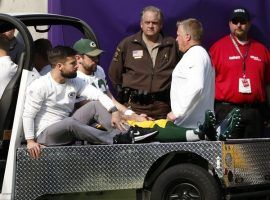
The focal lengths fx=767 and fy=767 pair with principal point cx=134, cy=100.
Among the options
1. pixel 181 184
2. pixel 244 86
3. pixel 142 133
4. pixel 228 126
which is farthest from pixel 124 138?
pixel 244 86

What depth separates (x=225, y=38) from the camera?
7.96 metres

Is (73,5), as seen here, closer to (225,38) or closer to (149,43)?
(149,43)

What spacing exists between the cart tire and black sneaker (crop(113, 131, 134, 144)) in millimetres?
362

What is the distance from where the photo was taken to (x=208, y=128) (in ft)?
19.1

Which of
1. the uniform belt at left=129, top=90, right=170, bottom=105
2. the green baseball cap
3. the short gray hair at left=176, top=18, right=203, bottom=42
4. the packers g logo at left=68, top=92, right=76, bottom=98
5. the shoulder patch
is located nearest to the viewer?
the packers g logo at left=68, top=92, right=76, bottom=98

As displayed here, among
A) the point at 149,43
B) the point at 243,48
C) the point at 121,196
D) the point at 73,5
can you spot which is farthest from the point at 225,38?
the point at 121,196

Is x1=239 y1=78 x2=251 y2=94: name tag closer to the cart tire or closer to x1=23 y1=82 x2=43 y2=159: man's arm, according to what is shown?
the cart tire

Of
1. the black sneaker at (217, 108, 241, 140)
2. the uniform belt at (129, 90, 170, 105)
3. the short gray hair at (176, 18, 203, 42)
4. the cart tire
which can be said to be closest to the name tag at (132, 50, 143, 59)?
the uniform belt at (129, 90, 170, 105)

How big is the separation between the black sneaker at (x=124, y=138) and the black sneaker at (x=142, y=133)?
0.03 meters

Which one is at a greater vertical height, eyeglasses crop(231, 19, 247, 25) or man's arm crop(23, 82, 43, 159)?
eyeglasses crop(231, 19, 247, 25)

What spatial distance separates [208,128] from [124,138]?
0.65 meters

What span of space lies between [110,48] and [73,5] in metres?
0.62

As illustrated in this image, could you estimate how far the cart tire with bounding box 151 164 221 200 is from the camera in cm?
579

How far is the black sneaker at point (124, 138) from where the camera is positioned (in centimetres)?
589
